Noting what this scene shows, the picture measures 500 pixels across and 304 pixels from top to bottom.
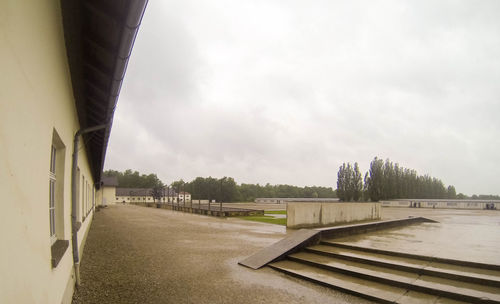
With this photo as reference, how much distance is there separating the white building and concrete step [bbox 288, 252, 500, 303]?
581cm

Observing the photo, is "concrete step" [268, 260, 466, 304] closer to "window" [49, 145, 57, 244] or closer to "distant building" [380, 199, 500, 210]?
"window" [49, 145, 57, 244]

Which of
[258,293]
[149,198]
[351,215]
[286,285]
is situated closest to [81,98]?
[258,293]

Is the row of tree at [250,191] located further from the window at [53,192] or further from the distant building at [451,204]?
the window at [53,192]

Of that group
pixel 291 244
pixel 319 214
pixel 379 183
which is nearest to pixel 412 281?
pixel 291 244

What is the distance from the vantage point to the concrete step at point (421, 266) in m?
5.85

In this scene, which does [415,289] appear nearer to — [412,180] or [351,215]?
[351,215]

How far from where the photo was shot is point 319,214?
1559 centimetres

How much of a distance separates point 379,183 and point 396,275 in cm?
5630

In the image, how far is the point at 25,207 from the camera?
7.59ft

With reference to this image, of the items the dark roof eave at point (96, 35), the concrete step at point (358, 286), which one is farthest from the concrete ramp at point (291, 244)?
the dark roof eave at point (96, 35)

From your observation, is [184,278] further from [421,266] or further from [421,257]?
[421,257]

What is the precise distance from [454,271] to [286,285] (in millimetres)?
3617

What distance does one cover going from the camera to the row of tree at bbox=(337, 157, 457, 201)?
191ft

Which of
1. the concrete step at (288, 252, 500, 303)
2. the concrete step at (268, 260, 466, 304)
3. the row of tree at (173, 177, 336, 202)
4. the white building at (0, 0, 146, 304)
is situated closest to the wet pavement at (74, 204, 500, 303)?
the concrete step at (268, 260, 466, 304)
